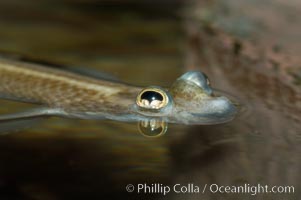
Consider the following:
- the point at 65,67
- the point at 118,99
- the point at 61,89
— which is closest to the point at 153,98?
the point at 118,99

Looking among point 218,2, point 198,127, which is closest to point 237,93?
point 198,127

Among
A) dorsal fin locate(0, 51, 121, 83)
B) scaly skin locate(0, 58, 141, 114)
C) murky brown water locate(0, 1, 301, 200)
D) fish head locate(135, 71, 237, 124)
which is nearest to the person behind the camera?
murky brown water locate(0, 1, 301, 200)

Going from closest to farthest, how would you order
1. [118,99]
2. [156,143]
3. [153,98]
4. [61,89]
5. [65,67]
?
1. [156,143]
2. [153,98]
3. [118,99]
4. [61,89]
5. [65,67]

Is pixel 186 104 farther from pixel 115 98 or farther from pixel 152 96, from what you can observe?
pixel 115 98

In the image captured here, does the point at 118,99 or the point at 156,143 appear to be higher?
the point at 118,99

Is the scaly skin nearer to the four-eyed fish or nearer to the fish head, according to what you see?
the four-eyed fish

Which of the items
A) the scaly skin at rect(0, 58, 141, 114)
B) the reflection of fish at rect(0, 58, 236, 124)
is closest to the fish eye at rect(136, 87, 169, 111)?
the reflection of fish at rect(0, 58, 236, 124)

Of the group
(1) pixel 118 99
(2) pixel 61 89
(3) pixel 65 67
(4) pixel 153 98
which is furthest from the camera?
(3) pixel 65 67

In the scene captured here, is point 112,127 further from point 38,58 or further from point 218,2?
point 218,2
